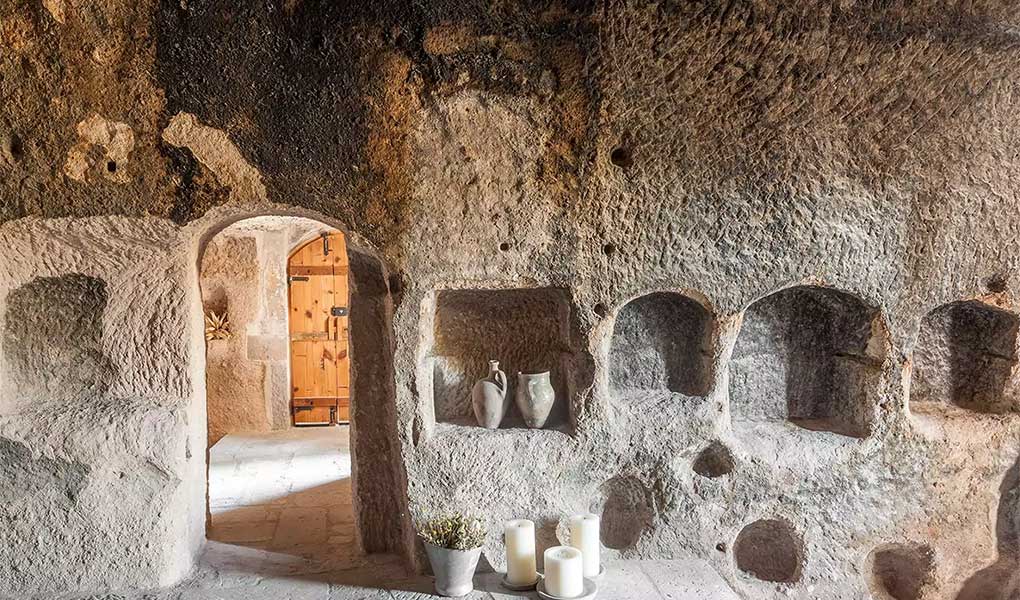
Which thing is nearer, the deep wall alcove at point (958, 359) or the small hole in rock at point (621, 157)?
the small hole in rock at point (621, 157)

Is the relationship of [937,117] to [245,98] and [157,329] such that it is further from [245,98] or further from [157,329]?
[157,329]

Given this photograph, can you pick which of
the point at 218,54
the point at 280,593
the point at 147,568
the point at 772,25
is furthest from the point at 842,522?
the point at 218,54

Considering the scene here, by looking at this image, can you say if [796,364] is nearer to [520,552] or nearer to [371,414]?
[520,552]

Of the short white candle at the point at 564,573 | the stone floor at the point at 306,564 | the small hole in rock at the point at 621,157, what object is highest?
the small hole in rock at the point at 621,157

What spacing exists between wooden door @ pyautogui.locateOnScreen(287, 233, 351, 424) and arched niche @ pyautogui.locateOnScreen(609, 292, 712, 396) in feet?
11.6

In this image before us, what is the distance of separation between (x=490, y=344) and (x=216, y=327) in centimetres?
343

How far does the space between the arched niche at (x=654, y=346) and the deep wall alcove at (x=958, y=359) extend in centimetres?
123

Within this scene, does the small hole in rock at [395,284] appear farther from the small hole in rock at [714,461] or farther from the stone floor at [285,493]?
the small hole in rock at [714,461]

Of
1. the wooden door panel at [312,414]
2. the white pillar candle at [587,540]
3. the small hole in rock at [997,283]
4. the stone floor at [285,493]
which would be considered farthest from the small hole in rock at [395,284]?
the wooden door panel at [312,414]

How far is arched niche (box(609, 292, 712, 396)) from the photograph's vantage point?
3584mm

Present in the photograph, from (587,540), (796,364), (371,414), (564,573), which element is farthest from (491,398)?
(796,364)

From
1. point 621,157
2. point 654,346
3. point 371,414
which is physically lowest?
point 371,414

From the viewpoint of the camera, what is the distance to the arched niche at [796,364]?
3.68m

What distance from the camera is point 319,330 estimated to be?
6.62 m
